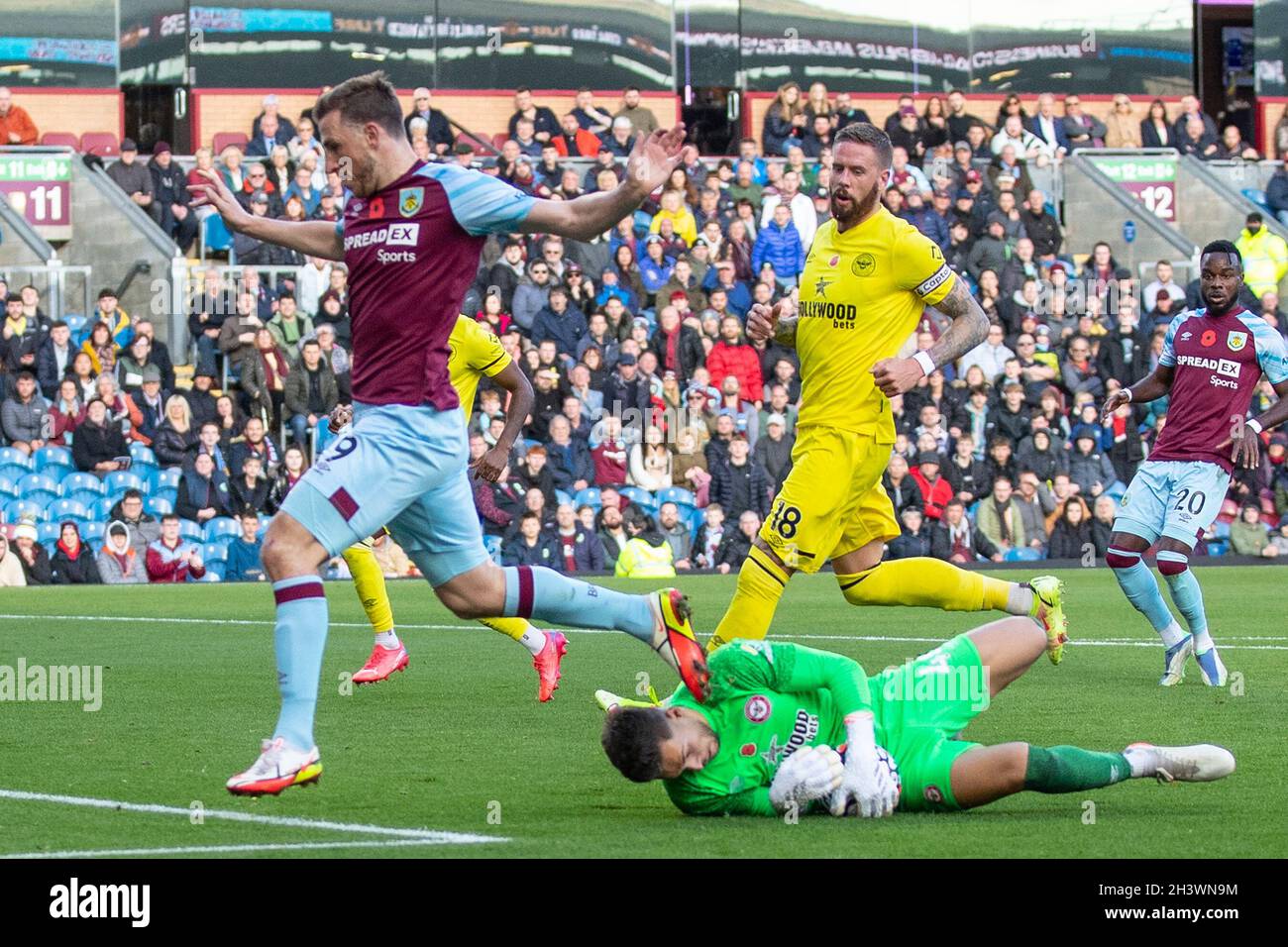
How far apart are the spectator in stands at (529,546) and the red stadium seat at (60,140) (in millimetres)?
10349

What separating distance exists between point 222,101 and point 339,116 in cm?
2558

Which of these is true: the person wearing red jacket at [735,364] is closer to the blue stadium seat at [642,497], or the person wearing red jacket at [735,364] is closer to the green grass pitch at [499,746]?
the blue stadium seat at [642,497]

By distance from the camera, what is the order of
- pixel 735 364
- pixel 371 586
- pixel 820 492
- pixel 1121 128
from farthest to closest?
pixel 1121 128, pixel 735 364, pixel 371 586, pixel 820 492

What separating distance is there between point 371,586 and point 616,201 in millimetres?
5435

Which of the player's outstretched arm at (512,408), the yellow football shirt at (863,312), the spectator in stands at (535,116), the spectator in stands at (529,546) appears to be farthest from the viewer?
the spectator in stands at (535,116)

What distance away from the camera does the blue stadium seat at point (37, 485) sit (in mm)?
23969

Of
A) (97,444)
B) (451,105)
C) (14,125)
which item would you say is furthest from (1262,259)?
(14,125)

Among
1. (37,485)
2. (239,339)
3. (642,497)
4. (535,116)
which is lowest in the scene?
(642,497)

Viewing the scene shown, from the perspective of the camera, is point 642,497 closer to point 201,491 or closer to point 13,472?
point 201,491

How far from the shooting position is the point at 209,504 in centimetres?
2420

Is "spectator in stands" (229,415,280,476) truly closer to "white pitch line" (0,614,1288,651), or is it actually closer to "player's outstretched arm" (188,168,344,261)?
"white pitch line" (0,614,1288,651)

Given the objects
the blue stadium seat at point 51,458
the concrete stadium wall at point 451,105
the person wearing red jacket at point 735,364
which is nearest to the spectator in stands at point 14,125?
the concrete stadium wall at point 451,105

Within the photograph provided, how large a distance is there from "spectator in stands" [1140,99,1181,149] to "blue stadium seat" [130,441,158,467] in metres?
17.6

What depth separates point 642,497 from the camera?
25922 millimetres
